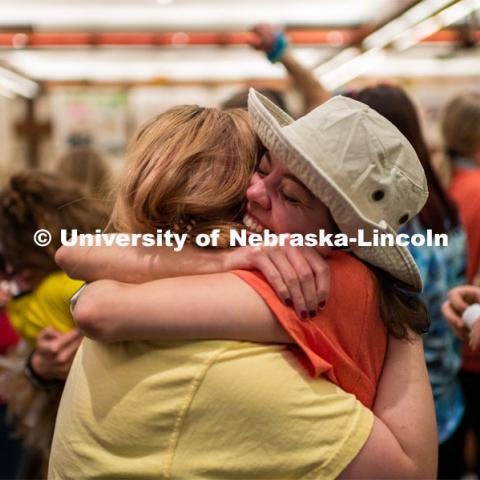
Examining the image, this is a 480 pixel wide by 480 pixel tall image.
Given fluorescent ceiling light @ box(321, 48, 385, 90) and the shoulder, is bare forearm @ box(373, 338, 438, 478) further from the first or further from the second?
fluorescent ceiling light @ box(321, 48, 385, 90)

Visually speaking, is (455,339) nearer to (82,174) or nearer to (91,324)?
(91,324)

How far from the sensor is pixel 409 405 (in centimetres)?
104

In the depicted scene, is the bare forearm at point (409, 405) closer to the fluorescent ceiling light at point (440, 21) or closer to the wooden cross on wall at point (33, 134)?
the fluorescent ceiling light at point (440, 21)

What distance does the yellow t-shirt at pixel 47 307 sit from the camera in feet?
6.07

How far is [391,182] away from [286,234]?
18 cm

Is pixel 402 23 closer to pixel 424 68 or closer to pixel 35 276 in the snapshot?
pixel 35 276

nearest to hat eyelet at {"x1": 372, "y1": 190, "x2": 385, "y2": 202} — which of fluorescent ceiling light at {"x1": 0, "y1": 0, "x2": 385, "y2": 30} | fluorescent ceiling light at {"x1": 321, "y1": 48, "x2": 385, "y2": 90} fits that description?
fluorescent ceiling light at {"x1": 0, "y1": 0, "x2": 385, "y2": 30}

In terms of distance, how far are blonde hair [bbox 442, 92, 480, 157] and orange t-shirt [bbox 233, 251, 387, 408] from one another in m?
1.91

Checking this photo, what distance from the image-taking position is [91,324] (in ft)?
3.26

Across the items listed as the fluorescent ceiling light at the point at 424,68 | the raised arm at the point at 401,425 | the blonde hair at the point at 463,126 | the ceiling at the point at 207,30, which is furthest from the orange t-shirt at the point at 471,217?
the fluorescent ceiling light at the point at 424,68

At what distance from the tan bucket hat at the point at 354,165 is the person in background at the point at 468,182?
161 cm

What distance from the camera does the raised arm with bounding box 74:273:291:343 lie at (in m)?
0.95

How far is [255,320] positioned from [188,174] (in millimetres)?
257

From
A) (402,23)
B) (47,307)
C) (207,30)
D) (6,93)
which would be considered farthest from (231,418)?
(6,93)
